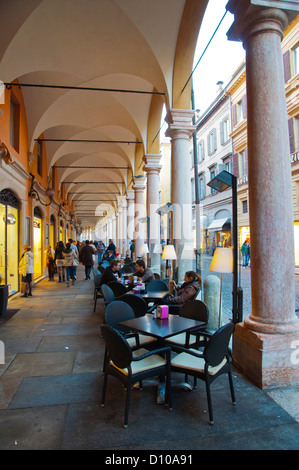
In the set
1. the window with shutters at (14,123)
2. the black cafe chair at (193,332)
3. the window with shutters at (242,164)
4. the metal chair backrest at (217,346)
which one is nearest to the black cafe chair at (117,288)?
the black cafe chair at (193,332)

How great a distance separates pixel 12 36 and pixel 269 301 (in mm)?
6986

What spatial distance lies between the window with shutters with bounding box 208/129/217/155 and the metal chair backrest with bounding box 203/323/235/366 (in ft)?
68.5

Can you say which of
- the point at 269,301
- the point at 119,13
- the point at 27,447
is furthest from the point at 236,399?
the point at 119,13

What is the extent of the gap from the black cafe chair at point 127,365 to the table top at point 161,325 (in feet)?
A: 0.68

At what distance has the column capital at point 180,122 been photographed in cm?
632

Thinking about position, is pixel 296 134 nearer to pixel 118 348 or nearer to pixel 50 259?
pixel 50 259

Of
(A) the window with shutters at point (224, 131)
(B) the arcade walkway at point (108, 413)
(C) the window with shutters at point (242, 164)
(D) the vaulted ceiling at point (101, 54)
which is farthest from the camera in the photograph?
(A) the window with shutters at point (224, 131)

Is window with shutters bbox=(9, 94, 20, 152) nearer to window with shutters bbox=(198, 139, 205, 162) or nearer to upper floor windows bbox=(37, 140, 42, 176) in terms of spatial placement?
upper floor windows bbox=(37, 140, 42, 176)

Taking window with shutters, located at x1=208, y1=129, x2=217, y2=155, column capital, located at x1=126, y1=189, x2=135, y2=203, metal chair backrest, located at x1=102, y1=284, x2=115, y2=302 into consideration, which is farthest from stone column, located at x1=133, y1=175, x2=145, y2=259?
window with shutters, located at x1=208, y1=129, x2=217, y2=155

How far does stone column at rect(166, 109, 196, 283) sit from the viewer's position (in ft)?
20.6

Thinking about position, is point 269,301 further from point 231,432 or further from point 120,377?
point 120,377

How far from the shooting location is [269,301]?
3.08m

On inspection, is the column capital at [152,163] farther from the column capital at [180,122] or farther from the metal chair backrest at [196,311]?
the metal chair backrest at [196,311]

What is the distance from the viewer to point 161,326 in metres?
3.11
